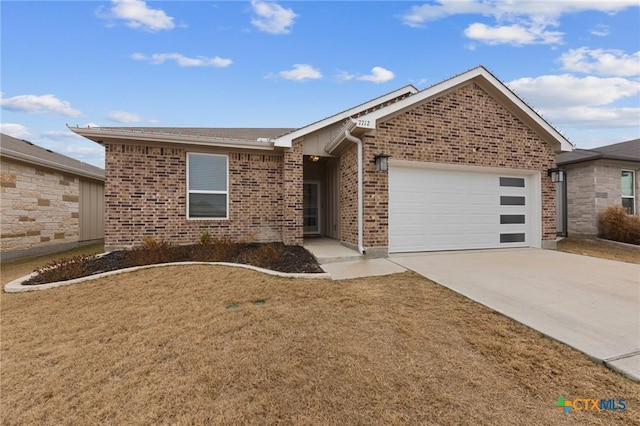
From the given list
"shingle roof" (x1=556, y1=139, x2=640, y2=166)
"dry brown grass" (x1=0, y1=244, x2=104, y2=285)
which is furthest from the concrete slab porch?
"shingle roof" (x1=556, y1=139, x2=640, y2=166)

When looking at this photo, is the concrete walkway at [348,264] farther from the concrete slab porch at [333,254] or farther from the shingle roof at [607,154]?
the shingle roof at [607,154]

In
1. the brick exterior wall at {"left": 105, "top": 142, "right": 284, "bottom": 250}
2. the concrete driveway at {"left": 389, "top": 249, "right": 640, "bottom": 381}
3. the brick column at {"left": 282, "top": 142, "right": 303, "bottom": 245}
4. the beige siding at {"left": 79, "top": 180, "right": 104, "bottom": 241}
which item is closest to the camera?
the concrete driveway at {"left": 389, "top": 249, "right": 640, "bottom": 381}

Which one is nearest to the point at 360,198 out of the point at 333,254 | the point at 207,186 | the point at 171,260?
the point at 333,254

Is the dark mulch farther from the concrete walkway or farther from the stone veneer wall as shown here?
the stone veneer wall

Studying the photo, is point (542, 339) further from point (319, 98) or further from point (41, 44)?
point (41, 44)

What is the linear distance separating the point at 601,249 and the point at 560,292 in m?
6.46

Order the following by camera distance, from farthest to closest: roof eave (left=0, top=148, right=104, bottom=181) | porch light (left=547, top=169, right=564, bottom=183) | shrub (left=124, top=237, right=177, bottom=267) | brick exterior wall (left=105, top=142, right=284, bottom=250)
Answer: porch light (left=547, top=169, right=564, bottom=183) → roof eave (left=0, top=148, right=104, bottom=181) → brick exterior wall (left=105, top=142, right=284, bottom=250) → shrub (left=124, top=237, right=177, bottom=267)

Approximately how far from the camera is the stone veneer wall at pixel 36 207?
316 inches

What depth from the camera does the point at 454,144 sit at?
25.5 feet

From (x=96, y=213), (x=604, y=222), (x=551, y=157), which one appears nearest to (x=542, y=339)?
(x=551, y=157)

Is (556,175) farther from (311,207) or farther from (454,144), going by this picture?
(311,207)

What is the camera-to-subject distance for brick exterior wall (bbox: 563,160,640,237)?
10.3 m

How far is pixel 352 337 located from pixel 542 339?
78.6 inches

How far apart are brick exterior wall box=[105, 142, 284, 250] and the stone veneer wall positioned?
11.0 ft
